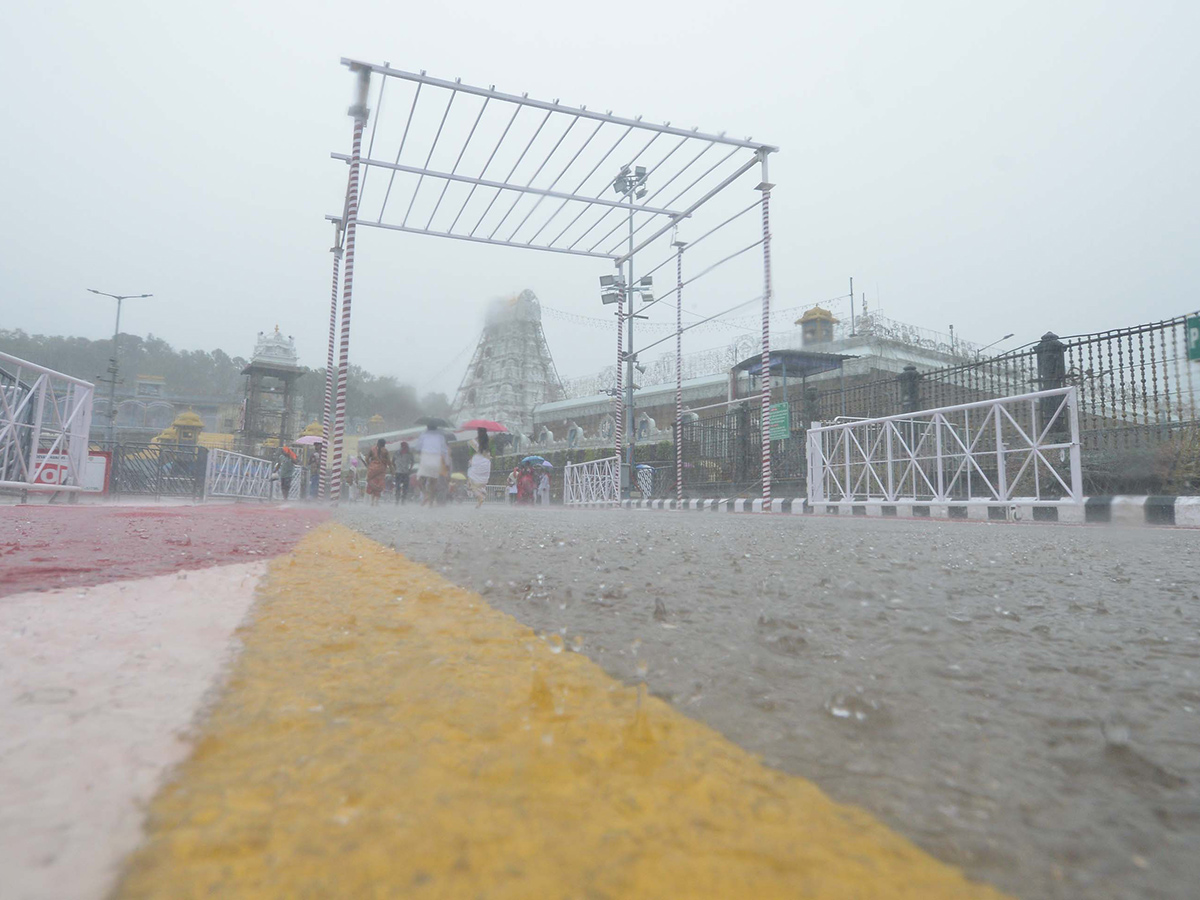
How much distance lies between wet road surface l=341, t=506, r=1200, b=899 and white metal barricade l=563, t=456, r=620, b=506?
1275cm

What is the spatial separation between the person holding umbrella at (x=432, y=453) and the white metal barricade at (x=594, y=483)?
4354mm

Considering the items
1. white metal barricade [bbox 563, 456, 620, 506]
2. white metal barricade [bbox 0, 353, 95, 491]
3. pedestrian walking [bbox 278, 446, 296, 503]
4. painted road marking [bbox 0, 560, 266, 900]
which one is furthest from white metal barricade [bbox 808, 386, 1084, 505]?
pedestrian walking [bbox 278, 446, 296, 503]

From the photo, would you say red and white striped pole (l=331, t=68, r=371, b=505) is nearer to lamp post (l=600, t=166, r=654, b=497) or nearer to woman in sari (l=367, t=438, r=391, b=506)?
woman in sari (l=367, t=438, r=391, b=506)

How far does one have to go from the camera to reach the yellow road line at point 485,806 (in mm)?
452

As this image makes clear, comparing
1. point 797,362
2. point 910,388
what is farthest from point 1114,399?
point 797,362

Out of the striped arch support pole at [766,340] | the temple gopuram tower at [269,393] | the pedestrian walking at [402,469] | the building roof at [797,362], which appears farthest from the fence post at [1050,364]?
the temple gopuram tower at [269,393]

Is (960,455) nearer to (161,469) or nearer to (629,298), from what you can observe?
(629,298)

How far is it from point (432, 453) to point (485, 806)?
10895 mm

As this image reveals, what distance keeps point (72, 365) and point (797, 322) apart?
34621 mm

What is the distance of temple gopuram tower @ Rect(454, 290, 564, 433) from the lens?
46.4 ft

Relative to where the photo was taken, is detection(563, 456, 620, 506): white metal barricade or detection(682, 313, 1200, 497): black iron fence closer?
detection(682, 313, 1200, 497): black iron fence

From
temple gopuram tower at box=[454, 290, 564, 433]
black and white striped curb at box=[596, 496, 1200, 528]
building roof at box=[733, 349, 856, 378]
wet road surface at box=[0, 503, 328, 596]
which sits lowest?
wet road surface at box=[0, 503, 328, 596]

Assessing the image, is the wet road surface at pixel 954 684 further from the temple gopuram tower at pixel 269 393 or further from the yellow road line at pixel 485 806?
the temple gopuram tower at pixel 269 393

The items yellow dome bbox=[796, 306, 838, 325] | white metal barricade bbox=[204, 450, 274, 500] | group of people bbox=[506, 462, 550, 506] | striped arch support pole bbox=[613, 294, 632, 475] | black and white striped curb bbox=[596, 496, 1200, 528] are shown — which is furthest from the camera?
yellow dome bbox=[796, 306, 838, 325]
